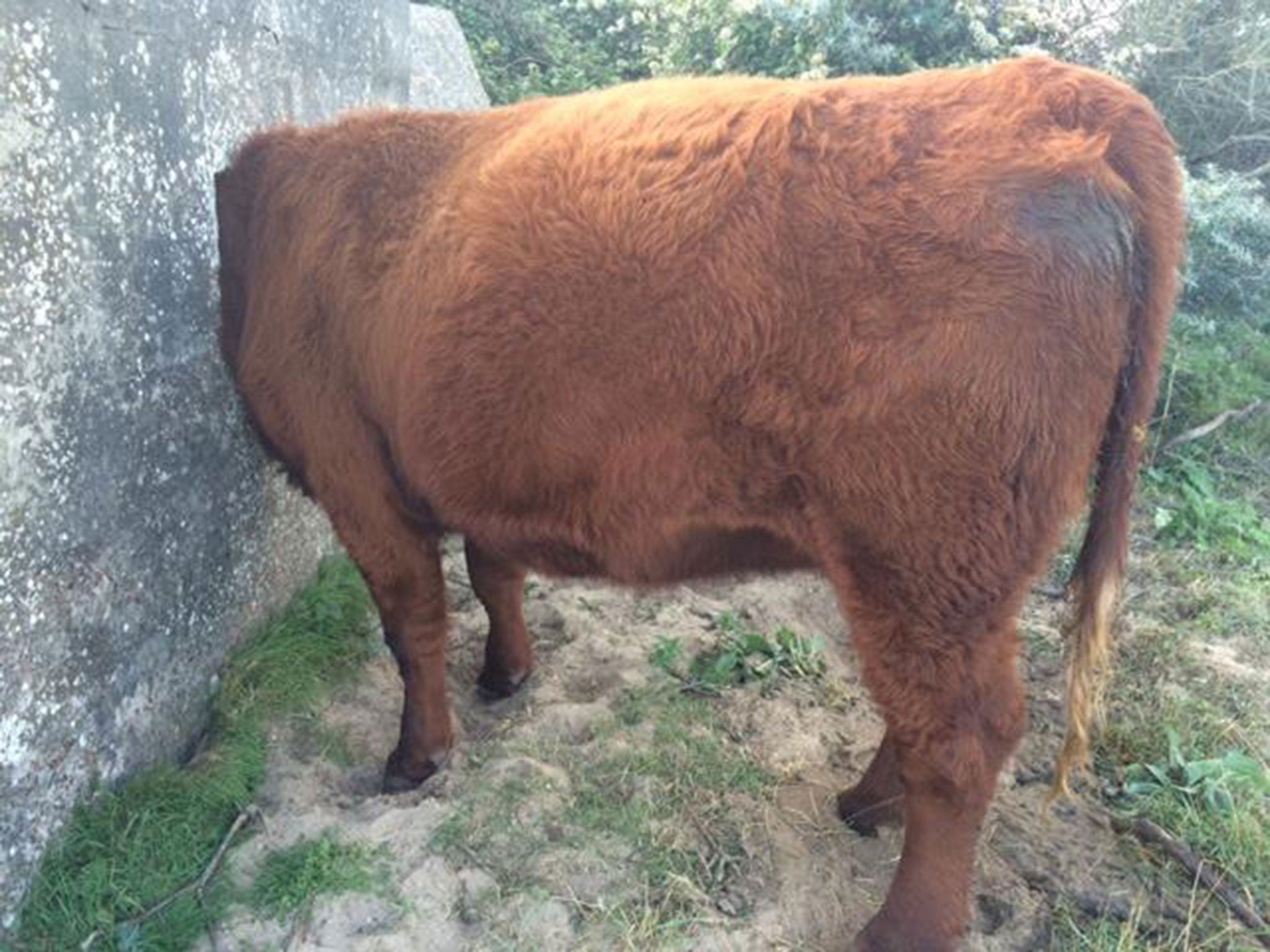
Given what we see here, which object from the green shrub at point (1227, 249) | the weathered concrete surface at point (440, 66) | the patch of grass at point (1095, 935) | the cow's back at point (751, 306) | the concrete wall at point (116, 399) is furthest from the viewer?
the weathered concrete surface at point (440, 66)

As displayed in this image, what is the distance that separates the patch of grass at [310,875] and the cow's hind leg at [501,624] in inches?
34.3

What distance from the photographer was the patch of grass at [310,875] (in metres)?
2.51

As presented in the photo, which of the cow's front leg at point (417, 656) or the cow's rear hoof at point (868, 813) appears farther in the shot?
the cow's front leg at point (417, 656)

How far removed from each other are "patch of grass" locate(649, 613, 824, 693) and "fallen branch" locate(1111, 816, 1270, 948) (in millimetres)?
1059

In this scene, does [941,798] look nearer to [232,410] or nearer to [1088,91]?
[1088,91]

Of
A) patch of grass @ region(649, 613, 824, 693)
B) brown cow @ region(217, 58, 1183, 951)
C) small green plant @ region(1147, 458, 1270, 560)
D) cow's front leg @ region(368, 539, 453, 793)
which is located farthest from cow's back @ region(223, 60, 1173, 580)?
small green plant @ region(1147, 458, 1270, 560)

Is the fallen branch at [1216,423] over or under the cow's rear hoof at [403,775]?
under

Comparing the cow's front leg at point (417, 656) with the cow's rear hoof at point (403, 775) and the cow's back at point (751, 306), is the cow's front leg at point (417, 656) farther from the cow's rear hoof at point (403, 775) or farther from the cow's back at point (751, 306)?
the cow's back at point (751, 306)

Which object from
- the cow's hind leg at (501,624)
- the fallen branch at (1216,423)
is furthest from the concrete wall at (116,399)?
the fallen branch at (1216,423)

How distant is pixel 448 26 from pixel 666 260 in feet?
16.8

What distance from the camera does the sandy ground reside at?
246 centimetres

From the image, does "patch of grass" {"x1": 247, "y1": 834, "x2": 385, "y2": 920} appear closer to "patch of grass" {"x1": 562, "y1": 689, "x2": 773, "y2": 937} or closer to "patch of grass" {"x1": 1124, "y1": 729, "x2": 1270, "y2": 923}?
"patch of grass" {"x1": 562, "y1": 689, "x2": 773, "y2": 937}

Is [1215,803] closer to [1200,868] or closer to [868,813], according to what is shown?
[1200,868]

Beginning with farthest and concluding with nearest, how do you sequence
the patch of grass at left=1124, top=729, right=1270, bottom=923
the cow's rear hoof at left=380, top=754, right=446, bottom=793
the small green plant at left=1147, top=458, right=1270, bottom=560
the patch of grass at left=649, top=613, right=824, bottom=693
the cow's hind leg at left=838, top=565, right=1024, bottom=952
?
the small green plant at left=1147, top=458, right=1270, bottom=560 → the patch of grass at left=649, top=613, right=824, bottom=693 → the cow's rear hoof at left=380, top=754, right=446, bottom=793 → the patch of grass at left=1124, top=729, right=1270, bottom=923 → the cow's hind leg at left=838, top=565, right=1024, bottom=952
